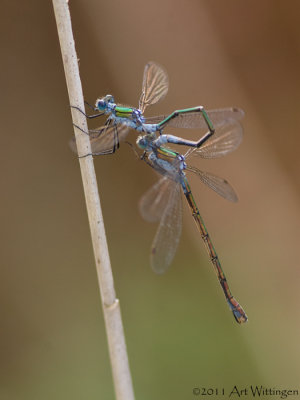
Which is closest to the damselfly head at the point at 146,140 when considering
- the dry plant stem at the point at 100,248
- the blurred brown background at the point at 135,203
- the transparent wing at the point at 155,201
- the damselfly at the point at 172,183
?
the damselfly at the point at 172,183

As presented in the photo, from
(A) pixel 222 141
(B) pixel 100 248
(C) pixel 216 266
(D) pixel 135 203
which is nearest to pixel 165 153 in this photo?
(A) pixel 222 141

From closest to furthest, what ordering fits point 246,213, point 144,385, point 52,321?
point 144,385 < point 52,321 < point 246,213

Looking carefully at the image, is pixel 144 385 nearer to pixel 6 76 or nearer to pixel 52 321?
pixel 52 321

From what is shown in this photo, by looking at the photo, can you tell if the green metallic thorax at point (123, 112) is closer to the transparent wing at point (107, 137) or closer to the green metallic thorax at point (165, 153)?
the transparent wing at point (107, 137)

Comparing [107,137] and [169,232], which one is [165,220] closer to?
[169,232]

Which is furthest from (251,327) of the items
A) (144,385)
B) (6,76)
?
(6,76)

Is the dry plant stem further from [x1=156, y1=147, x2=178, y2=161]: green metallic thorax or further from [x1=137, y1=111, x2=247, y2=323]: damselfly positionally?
[x1=156, y1=147, x2=178, y2=161]: green metallic thorax
